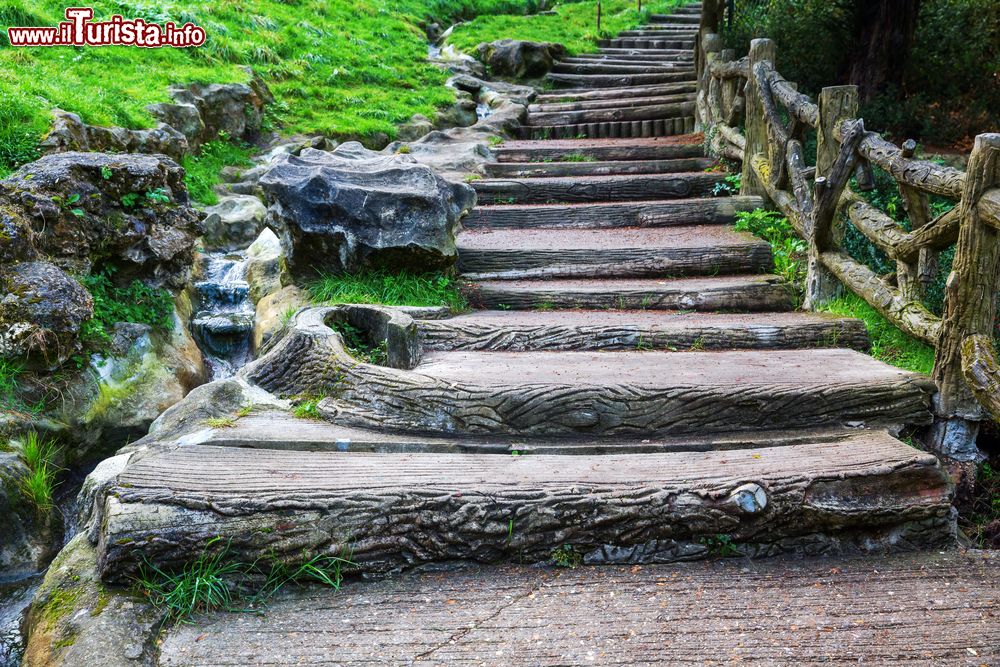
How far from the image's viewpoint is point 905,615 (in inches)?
98.7

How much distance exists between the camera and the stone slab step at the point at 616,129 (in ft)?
29.1

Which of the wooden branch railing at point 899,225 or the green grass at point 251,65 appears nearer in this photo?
the wooden branch railing at point 899,225

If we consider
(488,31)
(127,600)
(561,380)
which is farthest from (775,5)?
(127,600)

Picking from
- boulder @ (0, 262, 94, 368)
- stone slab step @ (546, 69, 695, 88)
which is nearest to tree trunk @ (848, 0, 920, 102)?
stone slab step @ (546, 69, 695, 88)

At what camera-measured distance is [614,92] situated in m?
10.7

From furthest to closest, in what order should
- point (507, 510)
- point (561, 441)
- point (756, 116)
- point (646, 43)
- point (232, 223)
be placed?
1. point (646, 43)
2. point (232, 223)
3. point (756, 116)
4. point (561, 441)
5. point (507, 510)

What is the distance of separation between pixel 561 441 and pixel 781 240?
9.83 feet

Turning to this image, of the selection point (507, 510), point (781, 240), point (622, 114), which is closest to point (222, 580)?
point (507, 510)

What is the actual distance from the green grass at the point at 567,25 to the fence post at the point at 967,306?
36.4 feet

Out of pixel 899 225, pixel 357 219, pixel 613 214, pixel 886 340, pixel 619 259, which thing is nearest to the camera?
pixel 899 225

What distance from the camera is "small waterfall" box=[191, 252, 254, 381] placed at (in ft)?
19.0

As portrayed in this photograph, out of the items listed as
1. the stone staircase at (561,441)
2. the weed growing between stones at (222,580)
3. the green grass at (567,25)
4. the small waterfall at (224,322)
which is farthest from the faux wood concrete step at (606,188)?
the green grass at (567,25)

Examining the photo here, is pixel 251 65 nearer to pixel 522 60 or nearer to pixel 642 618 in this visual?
pixel 522 60

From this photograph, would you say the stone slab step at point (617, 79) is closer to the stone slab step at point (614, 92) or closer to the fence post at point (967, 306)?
the stone slab step at point (614, 92)
